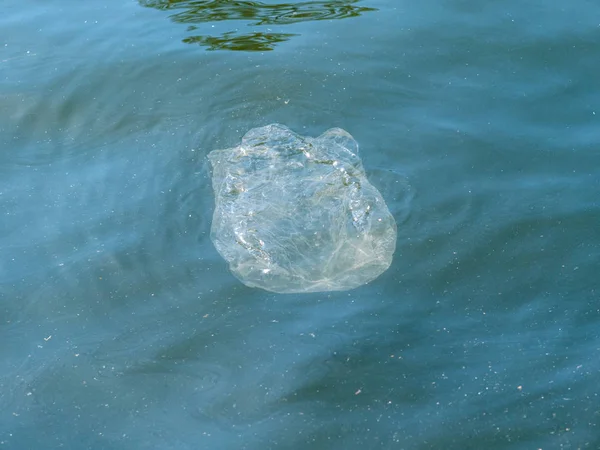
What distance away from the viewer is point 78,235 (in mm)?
3953

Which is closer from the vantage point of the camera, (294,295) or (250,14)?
(294,295)

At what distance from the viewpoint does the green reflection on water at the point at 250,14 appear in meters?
5.04

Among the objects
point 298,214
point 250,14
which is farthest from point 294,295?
point 250,14

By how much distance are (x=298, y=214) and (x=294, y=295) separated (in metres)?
0.55

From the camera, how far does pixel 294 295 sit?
3.60 metres

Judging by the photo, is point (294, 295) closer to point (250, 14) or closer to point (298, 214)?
point (298, 214)

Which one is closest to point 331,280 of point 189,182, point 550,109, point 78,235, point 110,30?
point 189,182

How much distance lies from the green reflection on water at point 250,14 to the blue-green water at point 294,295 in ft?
0.06

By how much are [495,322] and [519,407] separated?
441 millimetres

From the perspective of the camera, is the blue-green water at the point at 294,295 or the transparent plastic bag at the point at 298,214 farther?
the transparent plastic bag at the point at 298,214

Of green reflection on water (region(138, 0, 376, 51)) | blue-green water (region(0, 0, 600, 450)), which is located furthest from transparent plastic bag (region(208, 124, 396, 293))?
green reflection on water (region(138, 0, 376, 51))

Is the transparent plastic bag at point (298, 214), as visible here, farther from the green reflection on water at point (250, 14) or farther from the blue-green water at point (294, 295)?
the green reflection on water at point (250, 14)

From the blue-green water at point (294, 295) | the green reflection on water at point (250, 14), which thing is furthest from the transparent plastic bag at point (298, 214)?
the green reflection on water at point (250, 14)

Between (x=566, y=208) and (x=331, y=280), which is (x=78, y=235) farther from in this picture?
(x=566, y=208)
